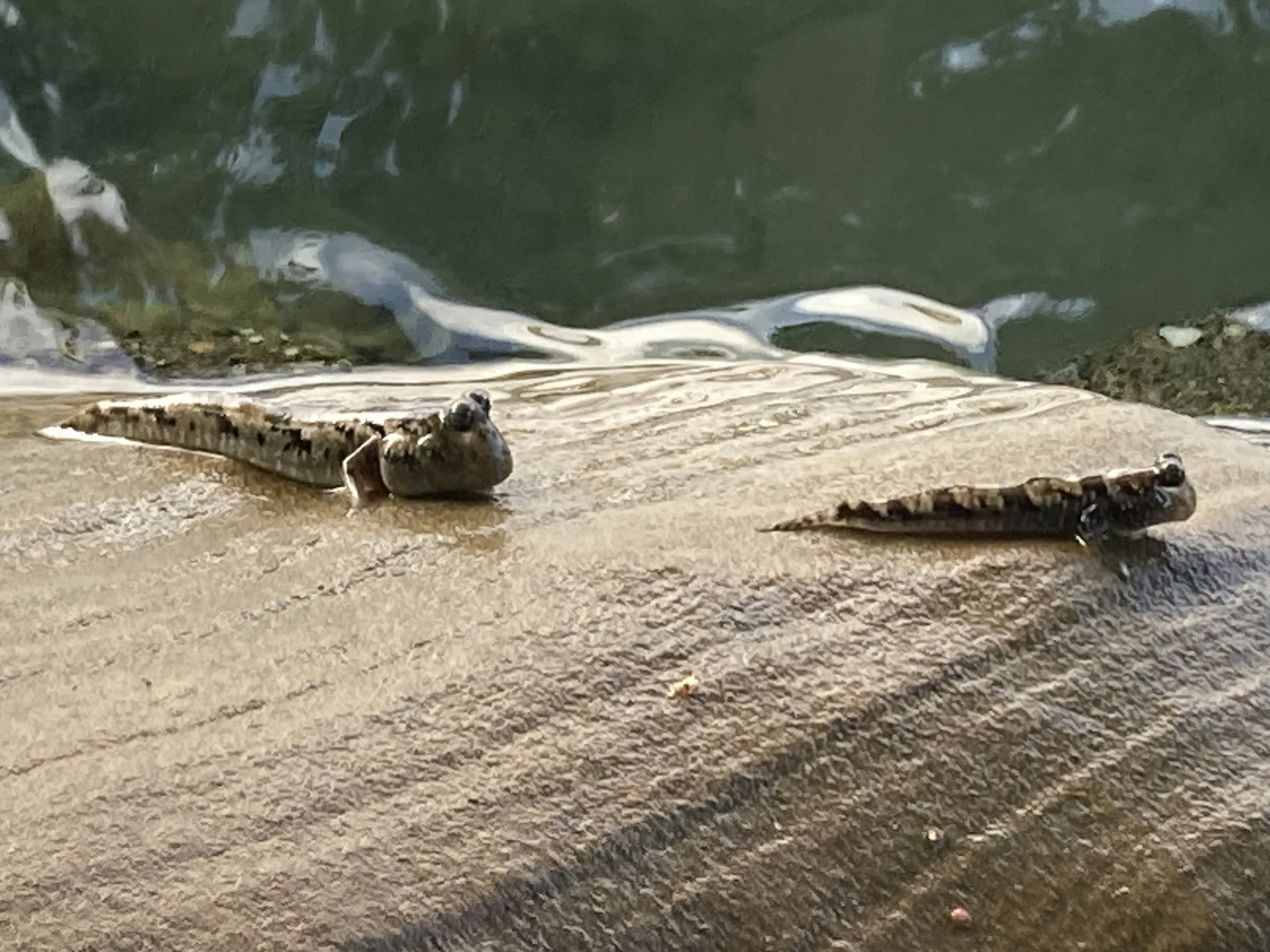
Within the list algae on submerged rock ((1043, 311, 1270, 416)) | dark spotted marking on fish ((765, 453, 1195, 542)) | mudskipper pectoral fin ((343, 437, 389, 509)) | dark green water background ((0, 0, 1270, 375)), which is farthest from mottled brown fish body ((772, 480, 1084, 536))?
dark green water background ((0, 0, 1270, 375))

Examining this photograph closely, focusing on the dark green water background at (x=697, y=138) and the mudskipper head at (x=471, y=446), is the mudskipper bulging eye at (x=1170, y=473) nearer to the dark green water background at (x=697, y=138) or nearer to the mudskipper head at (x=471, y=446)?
the mudskipper head at (x=471, y=446)

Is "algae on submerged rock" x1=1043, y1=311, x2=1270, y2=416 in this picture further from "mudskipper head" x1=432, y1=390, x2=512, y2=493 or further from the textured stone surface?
"mudskipper head" x1=432, y1=390, x2=512, y2=493

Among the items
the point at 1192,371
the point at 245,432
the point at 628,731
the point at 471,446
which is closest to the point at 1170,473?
the point at 628,731

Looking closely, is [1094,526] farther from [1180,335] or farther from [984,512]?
[1180,335]

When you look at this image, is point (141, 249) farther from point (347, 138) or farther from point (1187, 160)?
point (1187, 160)

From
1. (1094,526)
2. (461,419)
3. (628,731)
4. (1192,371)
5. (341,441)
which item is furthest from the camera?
(1192,371)

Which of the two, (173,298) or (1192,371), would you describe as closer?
(1192,371)

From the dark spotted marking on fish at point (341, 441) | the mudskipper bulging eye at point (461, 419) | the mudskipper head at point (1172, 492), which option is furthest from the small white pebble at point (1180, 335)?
the mudskipper bulging eye at point (461, 419)
